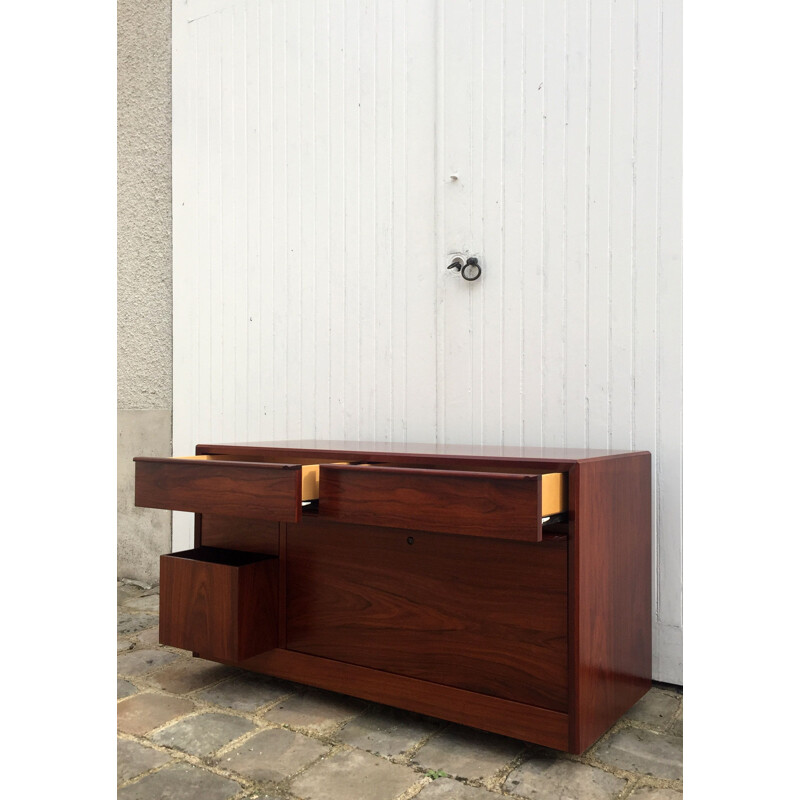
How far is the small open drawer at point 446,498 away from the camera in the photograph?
1451 millimetres

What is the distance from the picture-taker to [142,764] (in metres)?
1.60

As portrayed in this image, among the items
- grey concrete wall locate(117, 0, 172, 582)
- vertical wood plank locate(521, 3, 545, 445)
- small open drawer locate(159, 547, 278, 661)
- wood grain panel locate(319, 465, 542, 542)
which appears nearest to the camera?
wood grain panel locate(319, 465, 542, 542)

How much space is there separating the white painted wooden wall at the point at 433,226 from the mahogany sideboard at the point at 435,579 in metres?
0.40

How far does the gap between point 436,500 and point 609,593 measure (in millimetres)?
505

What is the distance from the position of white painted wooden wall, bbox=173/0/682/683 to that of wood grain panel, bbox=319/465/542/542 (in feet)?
2.54

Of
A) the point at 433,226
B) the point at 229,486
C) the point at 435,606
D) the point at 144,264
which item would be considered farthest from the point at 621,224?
the point at 144,264

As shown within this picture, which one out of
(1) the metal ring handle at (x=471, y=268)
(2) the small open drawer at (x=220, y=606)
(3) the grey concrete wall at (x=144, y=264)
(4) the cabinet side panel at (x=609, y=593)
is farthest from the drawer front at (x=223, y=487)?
(3) the grey concrete wall at (x=144, y=264)

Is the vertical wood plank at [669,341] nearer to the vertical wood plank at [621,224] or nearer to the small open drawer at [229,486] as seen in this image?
the vertical wood plank at [621,224]

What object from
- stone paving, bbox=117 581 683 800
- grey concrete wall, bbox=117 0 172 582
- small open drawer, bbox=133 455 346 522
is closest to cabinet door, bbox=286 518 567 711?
stone paving, bbox=117 581 683 800

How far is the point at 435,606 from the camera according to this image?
69.9 inches

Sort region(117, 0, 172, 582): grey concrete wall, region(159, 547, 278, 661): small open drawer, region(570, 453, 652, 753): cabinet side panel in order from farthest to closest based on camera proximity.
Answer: region(117, 0, 172, 582): grey concrete wall, region(159, 547, 278, 661): small open drawer, region(570, 453, 652, 753): cabinet side panel

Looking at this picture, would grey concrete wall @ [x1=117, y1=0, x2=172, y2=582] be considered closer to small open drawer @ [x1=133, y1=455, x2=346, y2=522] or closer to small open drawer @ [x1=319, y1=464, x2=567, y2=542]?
small open drawer @ [x1=133, y1=455, x2=346, y2=522]

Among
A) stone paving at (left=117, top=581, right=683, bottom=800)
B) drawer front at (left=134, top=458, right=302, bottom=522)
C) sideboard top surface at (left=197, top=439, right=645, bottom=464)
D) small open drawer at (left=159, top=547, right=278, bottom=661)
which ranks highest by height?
sideboard top surface at (left=197, top=439, right=645, bottom=464)

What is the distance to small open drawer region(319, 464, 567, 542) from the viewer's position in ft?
Answer: 4.76
